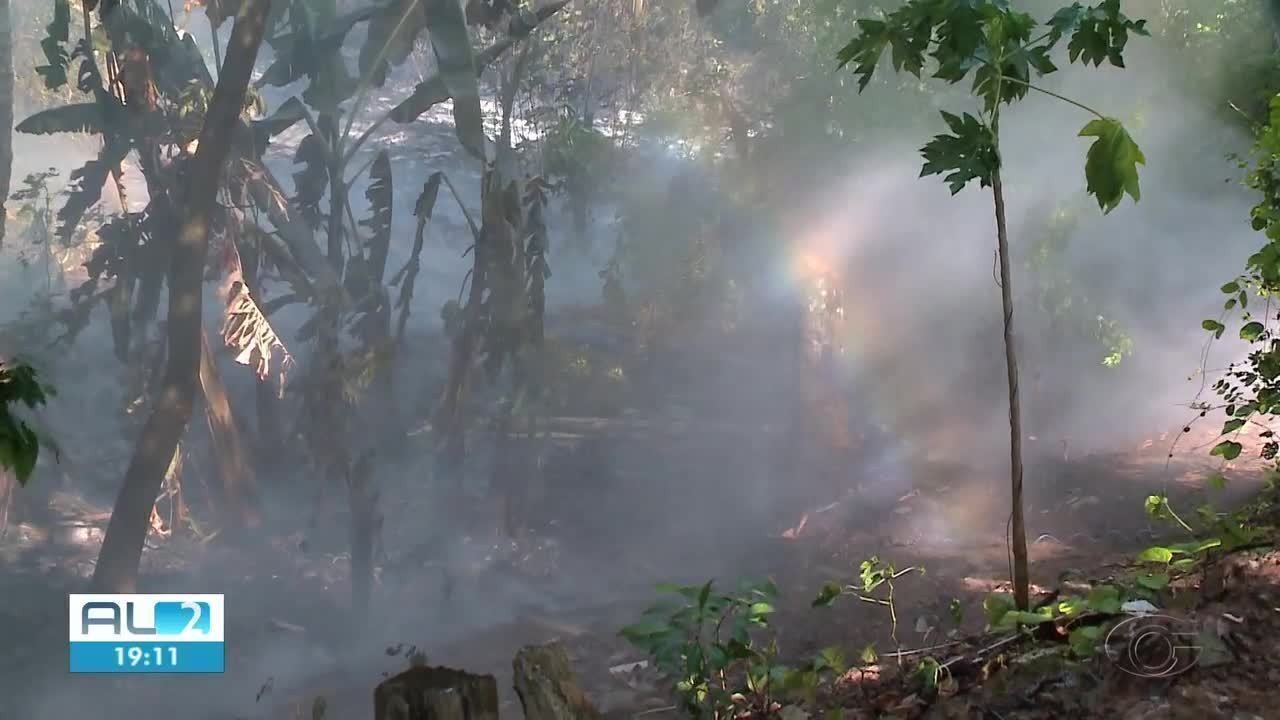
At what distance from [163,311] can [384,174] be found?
606 centimetres

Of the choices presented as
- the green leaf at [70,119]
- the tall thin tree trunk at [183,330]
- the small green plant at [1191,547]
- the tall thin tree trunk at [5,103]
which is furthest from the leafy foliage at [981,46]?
the green leaf at [70,119]

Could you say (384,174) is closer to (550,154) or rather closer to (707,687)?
(550,154)

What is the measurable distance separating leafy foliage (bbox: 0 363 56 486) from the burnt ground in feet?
9.60

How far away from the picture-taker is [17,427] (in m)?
1.44

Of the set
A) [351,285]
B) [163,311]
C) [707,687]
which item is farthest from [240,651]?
[163,311]

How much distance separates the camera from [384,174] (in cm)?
675

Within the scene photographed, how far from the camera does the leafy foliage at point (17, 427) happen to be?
1.38 m

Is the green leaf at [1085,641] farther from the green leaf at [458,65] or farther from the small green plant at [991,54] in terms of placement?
the green leaf at [458,65]

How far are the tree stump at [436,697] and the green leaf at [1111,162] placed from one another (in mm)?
1542

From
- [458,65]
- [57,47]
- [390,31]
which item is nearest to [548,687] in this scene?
[458,65]

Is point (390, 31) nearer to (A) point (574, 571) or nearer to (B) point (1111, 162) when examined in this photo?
(A) point (574, 571)

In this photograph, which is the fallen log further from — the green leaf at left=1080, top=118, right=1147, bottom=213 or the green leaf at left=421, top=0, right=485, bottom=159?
the green leaf at left=421, top=0, right=485, bottom=159

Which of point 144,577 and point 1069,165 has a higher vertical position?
point 1069,165

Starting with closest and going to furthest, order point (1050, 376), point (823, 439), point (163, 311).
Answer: point (823, 439), point (1050, 376), point (163, 311)
